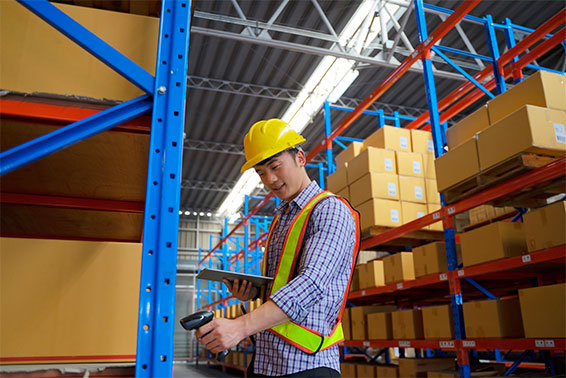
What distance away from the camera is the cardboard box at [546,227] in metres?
3.59

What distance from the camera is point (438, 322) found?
199 inches

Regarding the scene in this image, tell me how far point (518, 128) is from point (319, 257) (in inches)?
118

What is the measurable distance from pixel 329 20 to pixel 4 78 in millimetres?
8854

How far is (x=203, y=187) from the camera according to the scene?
19859 millimetres

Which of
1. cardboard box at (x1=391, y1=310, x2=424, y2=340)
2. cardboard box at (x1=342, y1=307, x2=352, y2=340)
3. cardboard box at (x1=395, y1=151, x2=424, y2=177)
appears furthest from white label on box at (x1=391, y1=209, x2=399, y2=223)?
cardboard box at (x1=342, y1=307, x2=352, y2=340)

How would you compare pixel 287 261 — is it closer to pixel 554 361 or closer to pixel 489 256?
pixel 489 256

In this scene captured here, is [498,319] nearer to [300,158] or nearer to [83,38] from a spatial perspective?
[300,158]

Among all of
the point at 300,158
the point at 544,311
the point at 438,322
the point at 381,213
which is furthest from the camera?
the point at 381,213

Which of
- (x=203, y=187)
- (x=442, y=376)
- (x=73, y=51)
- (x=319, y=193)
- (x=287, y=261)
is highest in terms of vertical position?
(x=203, y=187)

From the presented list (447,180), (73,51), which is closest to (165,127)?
(73,51)

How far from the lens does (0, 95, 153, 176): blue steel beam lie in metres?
1.52

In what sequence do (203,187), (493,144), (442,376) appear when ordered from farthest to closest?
(203,187)
(442,376)
(493,144)

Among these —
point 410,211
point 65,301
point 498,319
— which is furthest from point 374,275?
point 65,301

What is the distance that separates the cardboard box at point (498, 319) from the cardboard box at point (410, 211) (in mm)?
1866
